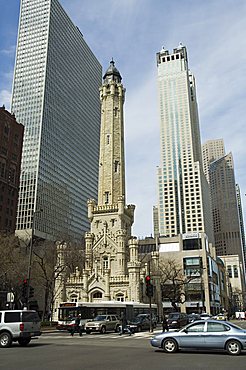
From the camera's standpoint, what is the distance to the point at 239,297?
164 metres

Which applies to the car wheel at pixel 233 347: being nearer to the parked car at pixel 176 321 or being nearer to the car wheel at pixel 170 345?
the car wheel at pixel 170 345

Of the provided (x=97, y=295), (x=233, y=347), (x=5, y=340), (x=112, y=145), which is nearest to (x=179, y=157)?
(x=112, y=145)

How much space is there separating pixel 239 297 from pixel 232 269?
13231 mm

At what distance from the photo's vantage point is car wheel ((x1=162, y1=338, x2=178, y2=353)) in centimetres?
1678

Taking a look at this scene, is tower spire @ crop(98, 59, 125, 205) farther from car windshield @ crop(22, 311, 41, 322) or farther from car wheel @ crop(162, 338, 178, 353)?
car wheel @ crop(162, 338, 178, 353)

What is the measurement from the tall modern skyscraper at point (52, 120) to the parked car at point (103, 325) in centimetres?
8654

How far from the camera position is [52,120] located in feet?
461

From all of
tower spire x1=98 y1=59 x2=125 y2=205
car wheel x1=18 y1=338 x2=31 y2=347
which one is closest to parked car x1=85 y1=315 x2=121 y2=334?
car wheel x1=18 y1=338 x2=31 y2=347

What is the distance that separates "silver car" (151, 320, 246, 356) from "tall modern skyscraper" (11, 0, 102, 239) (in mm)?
106514

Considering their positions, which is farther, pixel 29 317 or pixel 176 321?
pixel 176 321

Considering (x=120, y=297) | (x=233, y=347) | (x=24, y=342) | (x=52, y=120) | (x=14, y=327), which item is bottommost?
(x=24, y=342)

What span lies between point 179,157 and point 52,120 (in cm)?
6617

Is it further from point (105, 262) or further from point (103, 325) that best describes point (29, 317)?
point (105, 262)

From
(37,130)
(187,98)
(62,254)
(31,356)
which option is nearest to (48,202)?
(37,130)
